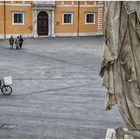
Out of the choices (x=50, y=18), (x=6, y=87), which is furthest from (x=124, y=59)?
(x=50, y=18)

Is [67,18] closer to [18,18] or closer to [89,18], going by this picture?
[89,18]

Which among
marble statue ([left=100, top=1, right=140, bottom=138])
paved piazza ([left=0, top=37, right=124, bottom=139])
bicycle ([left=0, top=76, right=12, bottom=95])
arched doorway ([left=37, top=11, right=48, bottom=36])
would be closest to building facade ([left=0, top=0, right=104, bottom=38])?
arched doorway ([left=37, top=11, right=48, bottom=36])

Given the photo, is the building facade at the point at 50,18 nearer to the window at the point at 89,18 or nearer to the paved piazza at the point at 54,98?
the window at the point at 89,18

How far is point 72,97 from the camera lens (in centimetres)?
1709

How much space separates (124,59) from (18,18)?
126ft

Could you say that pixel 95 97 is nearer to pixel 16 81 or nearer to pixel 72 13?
pixel 16 81

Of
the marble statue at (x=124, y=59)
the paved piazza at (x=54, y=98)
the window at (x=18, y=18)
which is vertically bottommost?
the paved piazza at (x=54, y=98)

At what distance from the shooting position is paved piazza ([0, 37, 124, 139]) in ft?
40.8

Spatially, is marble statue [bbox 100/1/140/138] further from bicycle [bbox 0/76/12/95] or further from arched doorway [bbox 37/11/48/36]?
arched doorway [bbox 37/11/48/36]

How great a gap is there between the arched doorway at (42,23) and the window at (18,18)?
2029mm

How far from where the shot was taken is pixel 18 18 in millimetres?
43469

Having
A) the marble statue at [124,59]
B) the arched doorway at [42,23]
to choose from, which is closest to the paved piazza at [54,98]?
the marble statue at [124,59]

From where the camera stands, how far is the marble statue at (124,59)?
19.4 feet

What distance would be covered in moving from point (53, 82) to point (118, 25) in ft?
48.5
